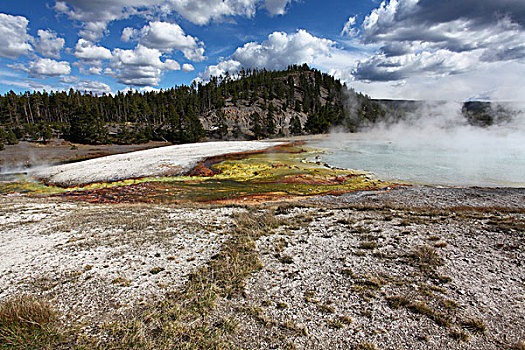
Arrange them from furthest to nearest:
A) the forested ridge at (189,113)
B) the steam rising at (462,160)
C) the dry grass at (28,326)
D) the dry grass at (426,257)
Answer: the forested ridge at (189,113) → the steam rising at (462,160) → the dry grass at (426,257) → the dry grass at (28,326)

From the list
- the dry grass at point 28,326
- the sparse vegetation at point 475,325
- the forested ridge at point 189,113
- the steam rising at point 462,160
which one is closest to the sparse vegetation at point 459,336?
the sparse vegetation at point 475,325

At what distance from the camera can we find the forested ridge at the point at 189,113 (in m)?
73.7

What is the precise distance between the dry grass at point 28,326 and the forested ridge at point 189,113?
6969 centimetres

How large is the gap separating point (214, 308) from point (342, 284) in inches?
149

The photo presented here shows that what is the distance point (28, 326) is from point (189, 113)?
9033cm

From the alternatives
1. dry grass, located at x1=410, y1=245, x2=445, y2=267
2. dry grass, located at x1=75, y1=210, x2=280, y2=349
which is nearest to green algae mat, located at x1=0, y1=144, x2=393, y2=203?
dry grass, located at x1=75, y1=210, x2=280, y2=349

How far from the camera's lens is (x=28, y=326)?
18.2 feet

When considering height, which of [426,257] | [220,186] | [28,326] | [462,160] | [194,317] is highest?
[28,326]

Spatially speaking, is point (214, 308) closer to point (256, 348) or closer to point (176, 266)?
point (256, 348)

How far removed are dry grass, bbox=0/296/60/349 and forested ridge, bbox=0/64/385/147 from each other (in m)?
69.7

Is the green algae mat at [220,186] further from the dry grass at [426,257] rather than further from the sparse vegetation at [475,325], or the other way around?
the sparse vegetation at [475,325]

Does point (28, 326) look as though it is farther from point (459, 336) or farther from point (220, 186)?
point (220, 186)

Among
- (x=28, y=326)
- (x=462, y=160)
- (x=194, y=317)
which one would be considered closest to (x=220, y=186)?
(x=194, y=317)

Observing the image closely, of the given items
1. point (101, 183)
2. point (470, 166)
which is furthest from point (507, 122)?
point (101, 183)
